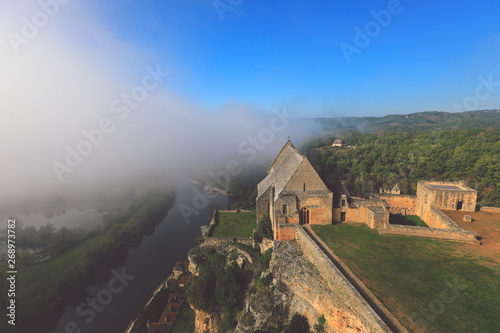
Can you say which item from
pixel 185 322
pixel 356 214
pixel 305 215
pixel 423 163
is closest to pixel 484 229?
pixel 356 214

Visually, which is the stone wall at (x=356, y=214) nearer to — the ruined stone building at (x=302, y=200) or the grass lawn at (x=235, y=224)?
the ruined stone building at (x=302, y=200)

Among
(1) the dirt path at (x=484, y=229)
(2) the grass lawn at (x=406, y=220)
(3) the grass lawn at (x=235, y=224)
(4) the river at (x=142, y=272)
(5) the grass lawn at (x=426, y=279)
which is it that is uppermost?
(5) the grass lawn at (x=426, y=279)

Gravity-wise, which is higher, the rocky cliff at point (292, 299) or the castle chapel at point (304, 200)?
the castle chapel at point (304, 200)

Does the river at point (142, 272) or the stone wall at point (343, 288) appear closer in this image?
the stone wall at point (343, 288)

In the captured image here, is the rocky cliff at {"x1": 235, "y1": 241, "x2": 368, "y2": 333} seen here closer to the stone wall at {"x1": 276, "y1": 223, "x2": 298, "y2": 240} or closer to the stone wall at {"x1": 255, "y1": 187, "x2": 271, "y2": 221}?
the stone wall at {"x1": 276, "y1": 223, "x2": 298, "y2": 240}

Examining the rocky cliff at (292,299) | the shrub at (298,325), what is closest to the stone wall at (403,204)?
the rocky cliff at (292,299)

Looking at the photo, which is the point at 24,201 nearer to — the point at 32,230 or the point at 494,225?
the point at 32,230

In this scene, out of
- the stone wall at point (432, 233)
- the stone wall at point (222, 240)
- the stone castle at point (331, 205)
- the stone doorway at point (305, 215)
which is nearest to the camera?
the stone wall at point (432, 233)

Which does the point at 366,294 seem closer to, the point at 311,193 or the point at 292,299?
the point at 292,299
